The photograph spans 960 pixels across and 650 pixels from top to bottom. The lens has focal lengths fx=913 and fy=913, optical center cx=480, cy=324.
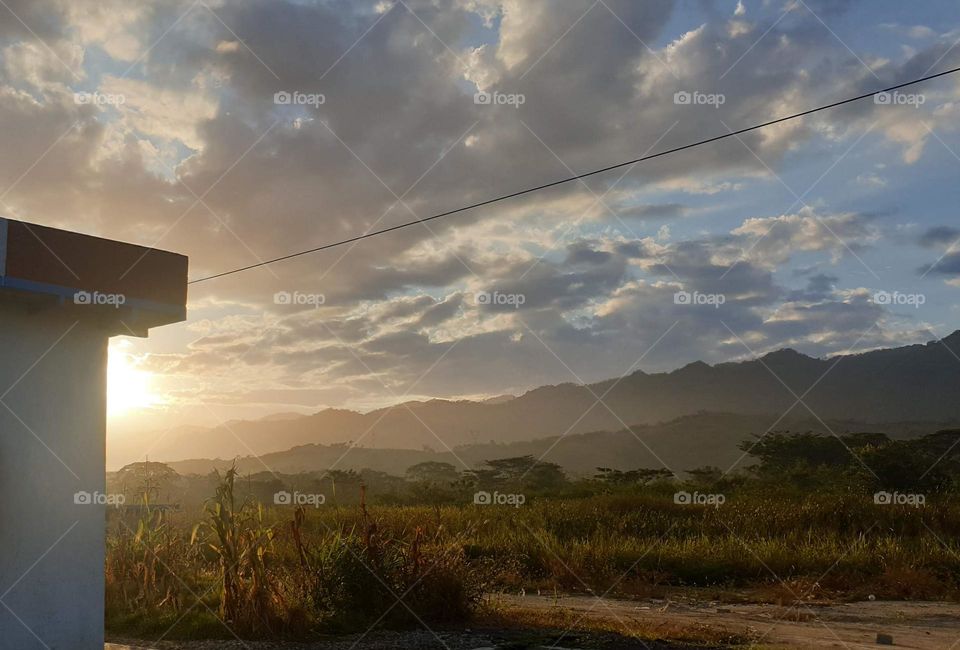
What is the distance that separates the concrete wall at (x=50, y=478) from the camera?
730cm

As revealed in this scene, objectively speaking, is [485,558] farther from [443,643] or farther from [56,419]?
[56,419]

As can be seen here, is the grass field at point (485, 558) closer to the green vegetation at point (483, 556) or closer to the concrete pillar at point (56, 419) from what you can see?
the green vegetation at point (483, 556)

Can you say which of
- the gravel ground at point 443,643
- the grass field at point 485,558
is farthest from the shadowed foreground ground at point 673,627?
the grass field at point 485,558

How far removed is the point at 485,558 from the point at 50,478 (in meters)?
8.96

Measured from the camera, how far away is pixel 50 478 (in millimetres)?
7555

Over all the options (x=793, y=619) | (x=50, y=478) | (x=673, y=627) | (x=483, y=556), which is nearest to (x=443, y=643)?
(x=673, y=627)

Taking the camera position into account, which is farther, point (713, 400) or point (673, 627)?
point (713, 400)

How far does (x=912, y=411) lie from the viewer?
90.8 m

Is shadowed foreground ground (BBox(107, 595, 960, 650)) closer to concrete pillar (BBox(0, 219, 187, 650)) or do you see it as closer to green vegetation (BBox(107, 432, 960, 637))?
green vegetation (BBox(107, 432, 960, 637))

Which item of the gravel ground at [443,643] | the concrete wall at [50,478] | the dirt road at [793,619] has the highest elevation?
the concrete wall at [50,478]

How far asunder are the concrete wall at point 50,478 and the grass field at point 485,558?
1745 mm

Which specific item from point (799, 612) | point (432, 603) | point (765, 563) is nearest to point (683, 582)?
point (765, 563)

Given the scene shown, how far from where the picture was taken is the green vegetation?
949 cm

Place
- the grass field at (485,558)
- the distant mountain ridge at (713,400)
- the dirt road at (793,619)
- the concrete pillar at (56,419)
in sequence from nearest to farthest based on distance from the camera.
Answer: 1. the concrete pillar at (56,419)
2. the grass field at (485,558)
3. the dirt road at (793,619)
4. the distant mountain ridge at (713,400)
